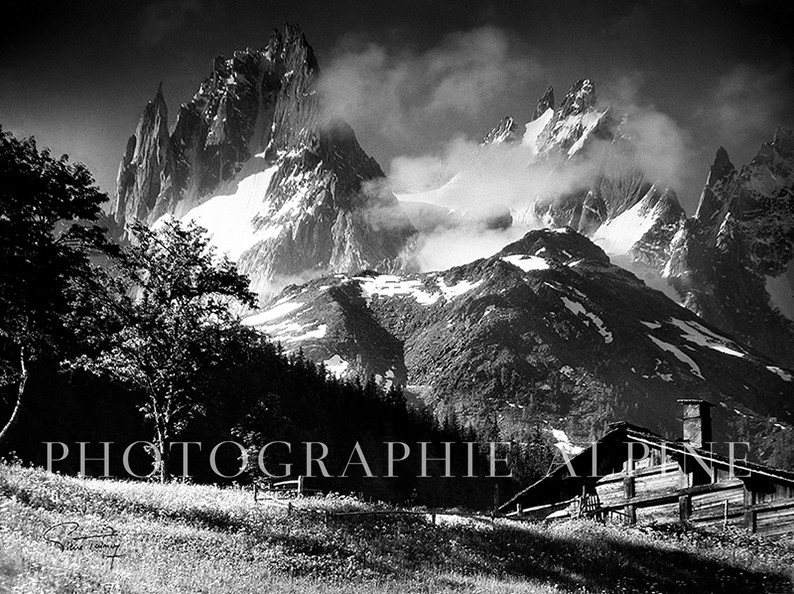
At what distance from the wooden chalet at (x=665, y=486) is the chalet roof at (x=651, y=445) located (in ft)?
0.13

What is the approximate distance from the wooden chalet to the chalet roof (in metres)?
0.04

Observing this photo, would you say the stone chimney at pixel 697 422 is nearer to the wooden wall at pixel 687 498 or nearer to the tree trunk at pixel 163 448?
the wooden wall at pixel 687 498

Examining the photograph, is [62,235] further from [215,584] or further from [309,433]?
[309,433]

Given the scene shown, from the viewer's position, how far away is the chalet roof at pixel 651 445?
3209 centimetres

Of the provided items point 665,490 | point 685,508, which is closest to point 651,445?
point 665,490

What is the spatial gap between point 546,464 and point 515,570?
461 feet

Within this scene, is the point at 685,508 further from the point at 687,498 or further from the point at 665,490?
the point at 665,490

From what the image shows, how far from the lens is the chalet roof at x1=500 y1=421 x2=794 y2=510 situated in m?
32.1

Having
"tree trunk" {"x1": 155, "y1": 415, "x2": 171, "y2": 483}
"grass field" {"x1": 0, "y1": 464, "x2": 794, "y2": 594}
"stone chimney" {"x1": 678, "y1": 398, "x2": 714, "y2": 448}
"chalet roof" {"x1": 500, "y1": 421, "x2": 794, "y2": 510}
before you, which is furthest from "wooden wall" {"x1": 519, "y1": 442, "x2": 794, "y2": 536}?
"tree trunk" {"x1": 155, "y1": 415, "x2": 171, "y2": 483}

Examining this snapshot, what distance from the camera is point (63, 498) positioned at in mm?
22766

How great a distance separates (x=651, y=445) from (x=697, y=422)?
3177mm

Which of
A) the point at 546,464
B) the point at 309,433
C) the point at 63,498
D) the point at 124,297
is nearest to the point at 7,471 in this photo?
the point at 63,498
